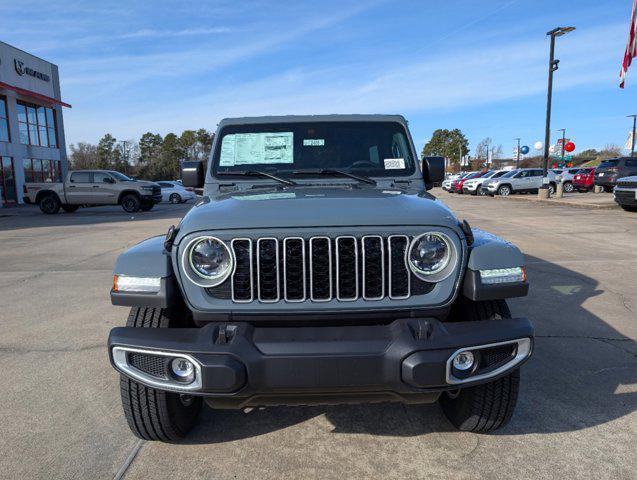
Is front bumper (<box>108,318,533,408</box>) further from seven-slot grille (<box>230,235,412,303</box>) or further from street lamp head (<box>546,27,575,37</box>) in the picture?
street lamp head (<box>546,27,575,37</box>)

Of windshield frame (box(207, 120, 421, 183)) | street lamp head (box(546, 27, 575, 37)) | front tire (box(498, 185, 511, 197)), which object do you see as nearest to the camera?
windshield frame (box(207, 120, 421, 183))

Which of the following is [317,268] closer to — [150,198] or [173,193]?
[150,198]

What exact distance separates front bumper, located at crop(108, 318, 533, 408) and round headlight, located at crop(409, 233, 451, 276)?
254 mm

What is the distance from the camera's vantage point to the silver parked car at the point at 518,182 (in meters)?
28.7

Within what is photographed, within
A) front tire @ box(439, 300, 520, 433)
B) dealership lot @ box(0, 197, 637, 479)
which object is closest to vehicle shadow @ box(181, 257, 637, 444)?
dealership lot @ box(0, 197, 637, 479)

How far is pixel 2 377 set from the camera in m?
3.56

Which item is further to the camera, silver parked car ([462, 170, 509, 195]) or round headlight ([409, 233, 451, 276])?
silver parked car ([462, 170, 509, 195])

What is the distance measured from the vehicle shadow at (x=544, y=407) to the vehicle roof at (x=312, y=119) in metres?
2.12

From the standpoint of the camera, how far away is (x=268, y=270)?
2.27m

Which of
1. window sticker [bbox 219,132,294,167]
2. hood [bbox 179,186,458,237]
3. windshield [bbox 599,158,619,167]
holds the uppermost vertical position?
window sticker [bbox 219,132,294,167]

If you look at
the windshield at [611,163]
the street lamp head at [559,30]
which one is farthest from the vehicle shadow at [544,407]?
the windshield at [611,163]

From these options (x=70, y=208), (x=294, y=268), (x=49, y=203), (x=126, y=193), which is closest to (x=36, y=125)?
(x=70, y=208)

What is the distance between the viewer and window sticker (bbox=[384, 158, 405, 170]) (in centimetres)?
363

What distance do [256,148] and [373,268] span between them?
1.77 meters
